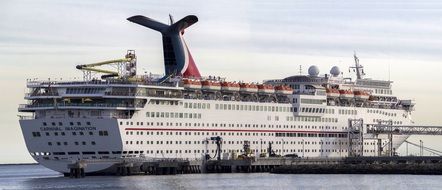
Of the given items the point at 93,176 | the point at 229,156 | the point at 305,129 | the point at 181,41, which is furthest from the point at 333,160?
the point at 93,176

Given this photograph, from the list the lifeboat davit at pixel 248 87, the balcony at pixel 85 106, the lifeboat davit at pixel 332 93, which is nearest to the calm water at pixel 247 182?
the balcony at pixel 85 106

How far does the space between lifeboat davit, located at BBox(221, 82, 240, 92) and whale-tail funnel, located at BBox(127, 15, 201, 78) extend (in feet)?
13.1

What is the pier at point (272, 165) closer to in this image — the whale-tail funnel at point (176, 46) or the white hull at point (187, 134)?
the white hull at point (187, 134)

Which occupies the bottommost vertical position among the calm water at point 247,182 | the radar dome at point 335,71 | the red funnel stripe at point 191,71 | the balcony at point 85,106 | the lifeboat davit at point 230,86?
the calm water at point 247,182

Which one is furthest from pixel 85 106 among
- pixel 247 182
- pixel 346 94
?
pixel 346 94

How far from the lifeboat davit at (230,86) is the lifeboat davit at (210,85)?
0.86 m

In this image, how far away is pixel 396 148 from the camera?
150 m

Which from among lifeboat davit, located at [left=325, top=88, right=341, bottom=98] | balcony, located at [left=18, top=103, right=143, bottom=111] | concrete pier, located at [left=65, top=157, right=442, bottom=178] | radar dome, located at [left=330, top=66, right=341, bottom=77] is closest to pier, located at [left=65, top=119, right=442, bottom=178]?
concrete pier, located at [left=65, top=157, right=442, bottom=178]

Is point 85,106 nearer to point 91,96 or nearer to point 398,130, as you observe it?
point 91,96

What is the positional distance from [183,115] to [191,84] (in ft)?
14.0

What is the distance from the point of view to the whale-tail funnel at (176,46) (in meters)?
126

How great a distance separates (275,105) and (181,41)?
44.2 ft

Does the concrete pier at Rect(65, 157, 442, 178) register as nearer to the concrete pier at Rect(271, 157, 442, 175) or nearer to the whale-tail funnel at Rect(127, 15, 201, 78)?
the concrete pier at Rect(271, 157, 442, 175)

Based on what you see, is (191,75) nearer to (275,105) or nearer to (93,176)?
(275,105)
